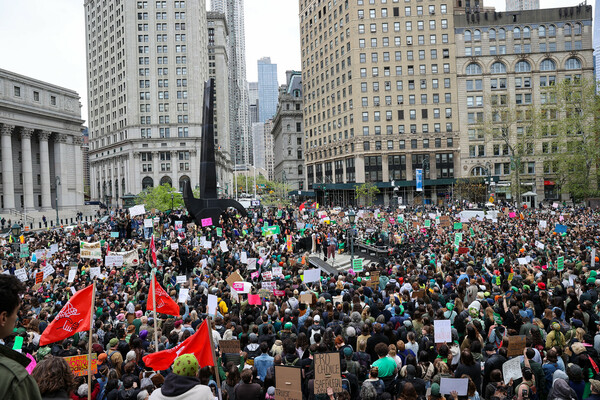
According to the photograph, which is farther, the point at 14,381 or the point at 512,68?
the point at 512,68

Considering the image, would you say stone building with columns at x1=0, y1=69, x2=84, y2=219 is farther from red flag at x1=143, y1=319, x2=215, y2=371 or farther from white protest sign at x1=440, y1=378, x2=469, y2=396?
white protest sign at x1=440, y1=378, x2=469, y2=396

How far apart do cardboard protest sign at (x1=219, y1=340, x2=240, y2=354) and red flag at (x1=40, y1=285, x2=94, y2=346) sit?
2738 millimetres

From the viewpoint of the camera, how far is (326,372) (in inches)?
275

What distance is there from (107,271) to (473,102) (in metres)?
77.2

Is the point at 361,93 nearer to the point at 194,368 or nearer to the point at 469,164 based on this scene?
the point at 469,164

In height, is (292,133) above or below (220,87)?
below

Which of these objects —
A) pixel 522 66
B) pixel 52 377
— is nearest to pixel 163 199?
pixel 52 377

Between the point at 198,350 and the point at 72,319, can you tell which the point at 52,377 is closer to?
the point at 198,350

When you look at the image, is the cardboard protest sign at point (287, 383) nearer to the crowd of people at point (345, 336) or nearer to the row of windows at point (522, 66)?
the crowd of people at point (345, 336)

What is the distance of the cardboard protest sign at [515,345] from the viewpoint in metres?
8.12

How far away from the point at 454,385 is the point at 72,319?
23.9 ft

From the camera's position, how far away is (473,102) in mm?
80875

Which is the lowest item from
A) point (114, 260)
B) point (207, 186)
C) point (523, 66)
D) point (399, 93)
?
point (114, 260)

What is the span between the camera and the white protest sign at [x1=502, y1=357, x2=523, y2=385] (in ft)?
23.9
